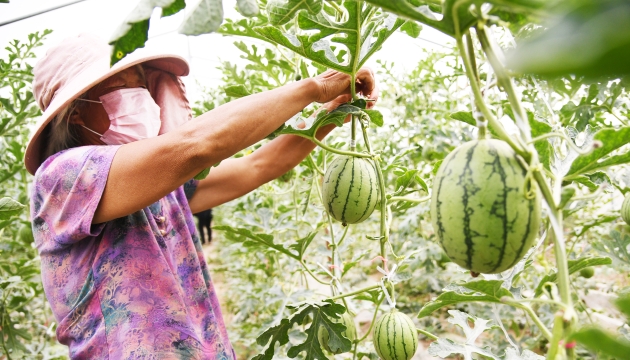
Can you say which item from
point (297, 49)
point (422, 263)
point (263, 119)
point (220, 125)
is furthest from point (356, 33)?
point (422, 263)

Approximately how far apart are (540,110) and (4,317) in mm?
3323

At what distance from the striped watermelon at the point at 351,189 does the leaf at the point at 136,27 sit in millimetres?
828

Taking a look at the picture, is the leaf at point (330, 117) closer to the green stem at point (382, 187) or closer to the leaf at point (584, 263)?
the green stem at point (382, 187)

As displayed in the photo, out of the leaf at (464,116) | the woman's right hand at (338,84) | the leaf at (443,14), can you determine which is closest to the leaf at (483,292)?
the leaf at (464,116)

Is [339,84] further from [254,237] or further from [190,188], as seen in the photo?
[190,188]

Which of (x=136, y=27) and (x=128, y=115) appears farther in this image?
(x=128, y=115)

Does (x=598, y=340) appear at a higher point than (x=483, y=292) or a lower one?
higher

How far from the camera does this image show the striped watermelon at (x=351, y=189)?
56.1 inches

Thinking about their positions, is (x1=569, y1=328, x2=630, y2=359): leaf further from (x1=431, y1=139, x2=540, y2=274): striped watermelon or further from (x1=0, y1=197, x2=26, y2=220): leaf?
(x1=0, y1=197, x2=26, y2=220): leaf

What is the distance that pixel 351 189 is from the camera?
4.67 ft

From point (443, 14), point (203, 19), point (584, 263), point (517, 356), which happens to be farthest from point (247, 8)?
point (517, 356)

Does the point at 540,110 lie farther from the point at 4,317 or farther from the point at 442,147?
the point at 4,317

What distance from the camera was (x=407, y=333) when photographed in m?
1.47

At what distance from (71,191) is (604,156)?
5.17 feet
